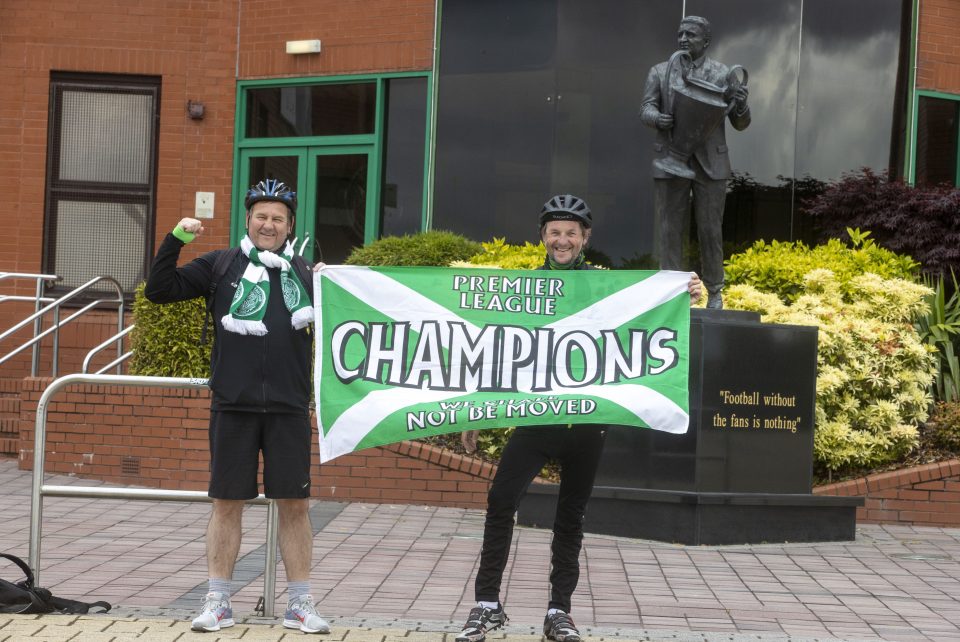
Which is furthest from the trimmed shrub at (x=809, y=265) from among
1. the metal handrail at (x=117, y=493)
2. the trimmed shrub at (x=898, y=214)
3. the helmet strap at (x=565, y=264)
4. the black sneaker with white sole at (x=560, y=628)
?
the metal handrail at (x=117, y=493)

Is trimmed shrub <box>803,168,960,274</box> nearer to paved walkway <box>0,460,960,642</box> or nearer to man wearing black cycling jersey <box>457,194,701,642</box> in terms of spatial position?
paved walkway <box>0,460,960,642</box>

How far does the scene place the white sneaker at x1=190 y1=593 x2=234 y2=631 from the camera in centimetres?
553

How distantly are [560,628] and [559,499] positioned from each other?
57 cm

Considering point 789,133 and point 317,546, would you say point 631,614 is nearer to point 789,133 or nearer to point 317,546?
point 317,546

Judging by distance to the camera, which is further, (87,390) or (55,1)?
(55,1)

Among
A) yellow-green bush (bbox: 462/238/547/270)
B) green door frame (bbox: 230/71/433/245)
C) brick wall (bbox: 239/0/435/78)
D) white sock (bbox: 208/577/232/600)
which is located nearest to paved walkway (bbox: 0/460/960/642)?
white sock (bbox: 208/577/232/600)

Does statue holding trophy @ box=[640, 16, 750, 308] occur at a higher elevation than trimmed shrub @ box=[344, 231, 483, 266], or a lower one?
higher

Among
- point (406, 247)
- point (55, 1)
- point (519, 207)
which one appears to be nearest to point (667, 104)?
point (406, 247)

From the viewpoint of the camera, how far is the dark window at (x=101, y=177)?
49.8ft

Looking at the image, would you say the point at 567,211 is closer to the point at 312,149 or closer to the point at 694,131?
the point at 694,131

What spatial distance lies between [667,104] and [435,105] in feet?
18.7

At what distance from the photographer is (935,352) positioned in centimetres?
1169

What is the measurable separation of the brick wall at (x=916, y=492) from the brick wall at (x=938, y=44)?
577 centimetres

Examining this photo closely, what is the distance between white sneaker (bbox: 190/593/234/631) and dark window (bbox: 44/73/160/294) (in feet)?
33.3
